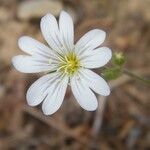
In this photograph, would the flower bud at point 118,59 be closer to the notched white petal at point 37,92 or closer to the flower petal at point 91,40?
the flower petal at point 91,40

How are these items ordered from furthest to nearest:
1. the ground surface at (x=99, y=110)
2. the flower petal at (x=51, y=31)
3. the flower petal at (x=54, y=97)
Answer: the ground surface at (x=99, y=110) → the flower petal at (x=51, y=31) → the flower petal at (x=54, y=97)

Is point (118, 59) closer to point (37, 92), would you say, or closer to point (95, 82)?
point (95, 82)

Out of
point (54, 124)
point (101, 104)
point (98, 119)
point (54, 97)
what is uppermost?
point (54, 97)

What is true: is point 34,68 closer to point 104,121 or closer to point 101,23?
point 104,121

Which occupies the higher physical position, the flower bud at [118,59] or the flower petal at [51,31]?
the flower petal at [51,31]

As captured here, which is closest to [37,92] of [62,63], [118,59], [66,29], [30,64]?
[30,64]

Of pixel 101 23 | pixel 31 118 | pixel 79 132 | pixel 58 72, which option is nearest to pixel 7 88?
pixel 31 118

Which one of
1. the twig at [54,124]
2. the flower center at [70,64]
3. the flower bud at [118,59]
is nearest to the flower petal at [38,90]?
the flower center at [70,64]
